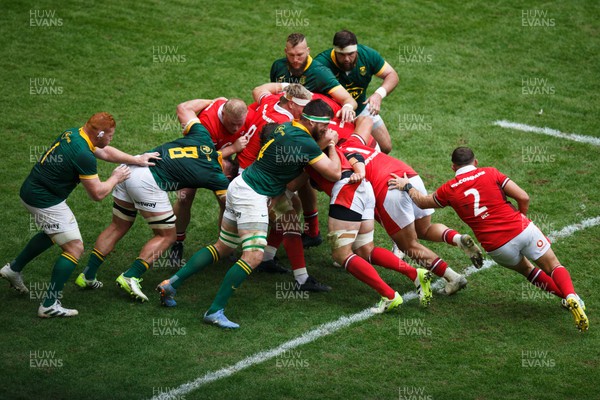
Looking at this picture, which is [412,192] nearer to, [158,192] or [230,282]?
[230,282]

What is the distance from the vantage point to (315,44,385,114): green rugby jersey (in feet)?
36.8

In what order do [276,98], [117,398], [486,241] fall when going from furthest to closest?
[276,98]
[486,241]
[117,398]

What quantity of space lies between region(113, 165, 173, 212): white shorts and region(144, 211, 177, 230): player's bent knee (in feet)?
0.28

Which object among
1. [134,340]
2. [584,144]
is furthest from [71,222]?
[584,144]

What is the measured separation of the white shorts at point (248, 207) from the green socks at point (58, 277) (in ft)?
5.75

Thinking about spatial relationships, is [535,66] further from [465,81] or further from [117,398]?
[117,398]

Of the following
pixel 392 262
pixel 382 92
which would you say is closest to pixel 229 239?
pixel 392 262

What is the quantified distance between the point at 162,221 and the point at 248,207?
1087mm

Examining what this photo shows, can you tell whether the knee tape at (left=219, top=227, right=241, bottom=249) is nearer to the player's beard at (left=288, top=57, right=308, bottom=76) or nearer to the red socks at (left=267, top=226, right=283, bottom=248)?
the red socks at (left=267, top=226, right=283, bottom=248)

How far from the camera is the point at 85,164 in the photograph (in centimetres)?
883

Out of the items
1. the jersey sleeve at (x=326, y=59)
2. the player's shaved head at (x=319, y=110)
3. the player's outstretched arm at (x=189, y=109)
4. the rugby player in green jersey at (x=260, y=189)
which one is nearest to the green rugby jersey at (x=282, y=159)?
the rugby player in green jersey at (x=260, y=189)

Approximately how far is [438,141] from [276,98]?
12.5 feet

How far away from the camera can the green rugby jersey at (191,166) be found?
9492 mm

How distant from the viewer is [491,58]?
51.7ft
